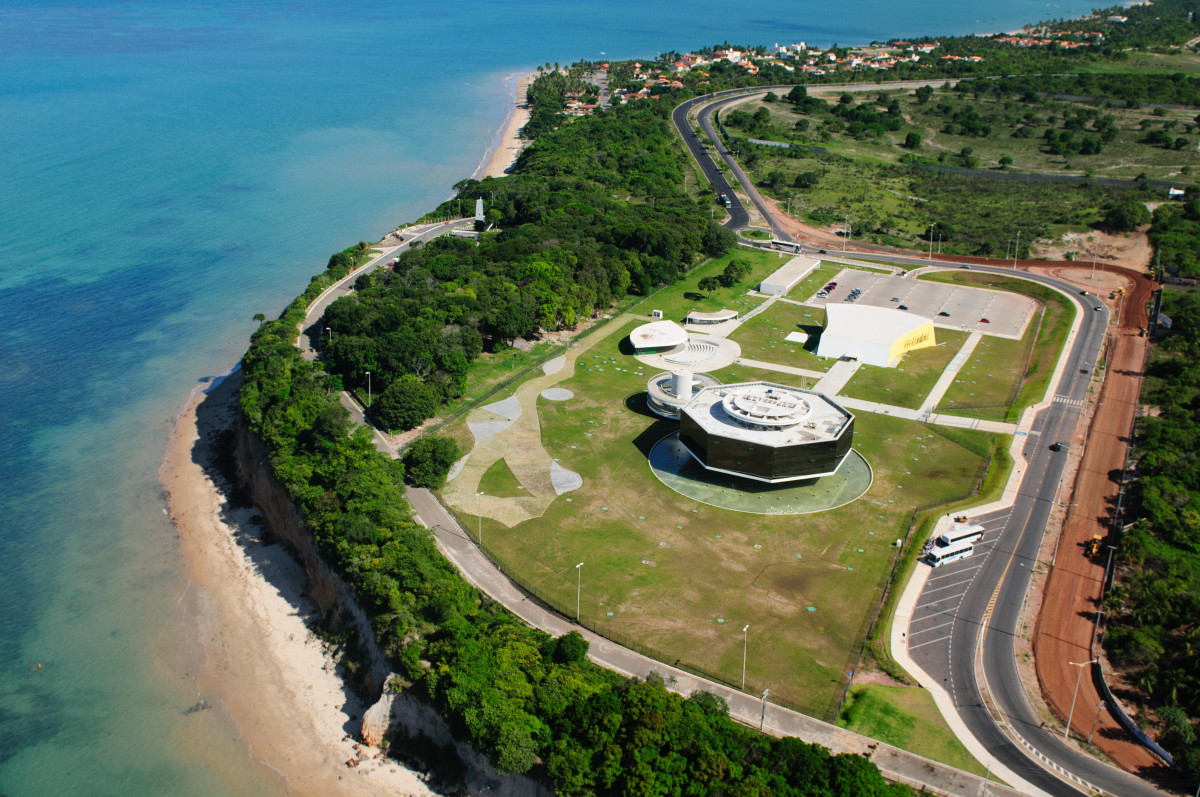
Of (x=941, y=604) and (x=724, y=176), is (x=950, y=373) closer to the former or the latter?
(x=941, y=604)

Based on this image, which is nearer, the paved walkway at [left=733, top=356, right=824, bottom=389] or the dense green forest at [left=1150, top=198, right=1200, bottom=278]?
the paved walkway at [left=733, top=356, right=824, bottom=389]

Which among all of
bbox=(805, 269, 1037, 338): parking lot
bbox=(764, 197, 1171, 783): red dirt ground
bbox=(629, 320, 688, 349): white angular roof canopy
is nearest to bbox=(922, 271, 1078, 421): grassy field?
bbox=(805, 269, 1037, 338): parking lot

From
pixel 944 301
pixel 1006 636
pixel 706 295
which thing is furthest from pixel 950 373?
pixel 1006 636

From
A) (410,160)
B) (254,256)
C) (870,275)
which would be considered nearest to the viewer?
(870,275)

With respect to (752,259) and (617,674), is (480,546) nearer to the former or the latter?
(617,674)

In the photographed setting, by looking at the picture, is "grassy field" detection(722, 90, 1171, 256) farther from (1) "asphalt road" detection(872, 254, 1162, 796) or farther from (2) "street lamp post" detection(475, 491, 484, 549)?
(2) "street lamp post" detection(475, 491, 484, 549)

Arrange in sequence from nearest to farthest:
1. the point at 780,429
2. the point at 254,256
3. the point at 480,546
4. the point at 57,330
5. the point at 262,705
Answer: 1. the point at 262,705
2. the point at 480,546
3. the point at 780,429
4. the point at 57,330
5. the point at 254,256

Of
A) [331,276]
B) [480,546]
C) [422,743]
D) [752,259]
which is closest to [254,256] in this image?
[331,276]
